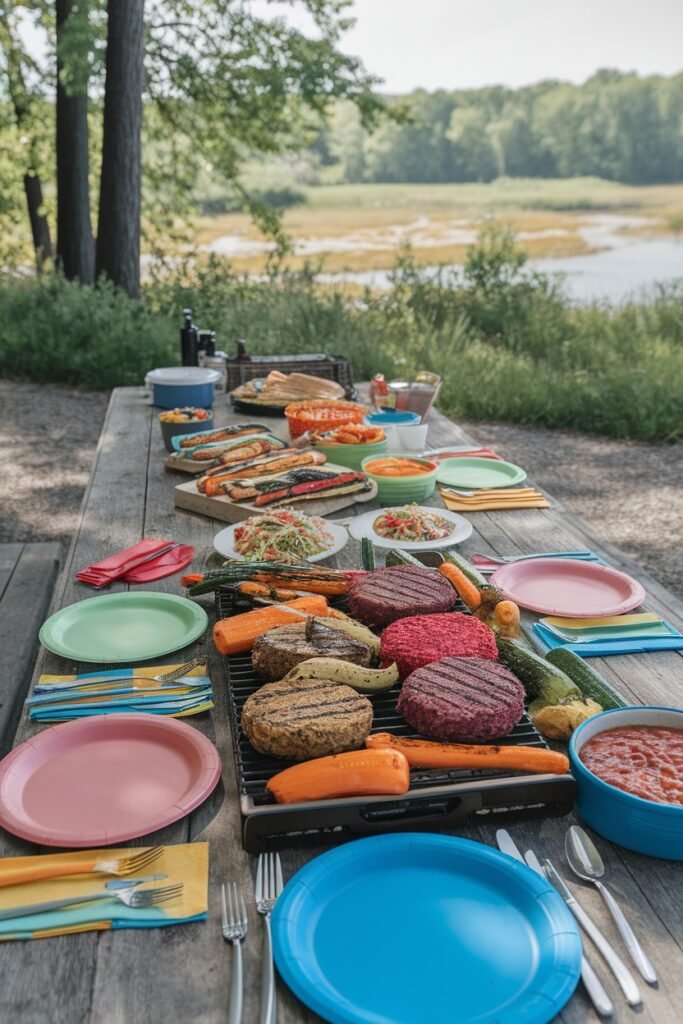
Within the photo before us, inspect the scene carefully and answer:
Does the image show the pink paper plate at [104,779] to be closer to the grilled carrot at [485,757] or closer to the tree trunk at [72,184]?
the grilled carrot at [485,757]

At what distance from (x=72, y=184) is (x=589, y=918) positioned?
37.8 feet

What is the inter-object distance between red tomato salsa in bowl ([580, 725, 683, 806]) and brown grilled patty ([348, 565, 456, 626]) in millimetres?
534

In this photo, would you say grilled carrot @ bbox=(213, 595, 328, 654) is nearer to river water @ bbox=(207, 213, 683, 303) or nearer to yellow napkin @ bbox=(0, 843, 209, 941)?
yellow napkin @ bbox=(0, 843, 209, 941)

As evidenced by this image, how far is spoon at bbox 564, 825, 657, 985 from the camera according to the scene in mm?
1234

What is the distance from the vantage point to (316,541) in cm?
261

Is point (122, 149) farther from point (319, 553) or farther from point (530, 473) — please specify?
point (319, 553)

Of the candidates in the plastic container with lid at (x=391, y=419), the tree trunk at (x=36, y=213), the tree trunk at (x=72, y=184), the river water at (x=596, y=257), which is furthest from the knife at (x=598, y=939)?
the tree trunk at (x=36, y=213)

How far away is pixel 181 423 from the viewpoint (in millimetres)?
3908

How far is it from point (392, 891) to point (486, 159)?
34.0 meters

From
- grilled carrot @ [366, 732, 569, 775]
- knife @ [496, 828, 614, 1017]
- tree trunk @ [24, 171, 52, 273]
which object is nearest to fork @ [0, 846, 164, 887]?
grilled carrot @ [366, 732, 569, 775]

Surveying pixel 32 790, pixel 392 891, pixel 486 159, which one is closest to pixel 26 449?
pixel 32 790

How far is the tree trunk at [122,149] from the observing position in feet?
31.8

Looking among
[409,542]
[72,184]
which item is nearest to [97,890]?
[409,542]

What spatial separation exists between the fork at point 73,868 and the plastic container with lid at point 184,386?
3.31 m
